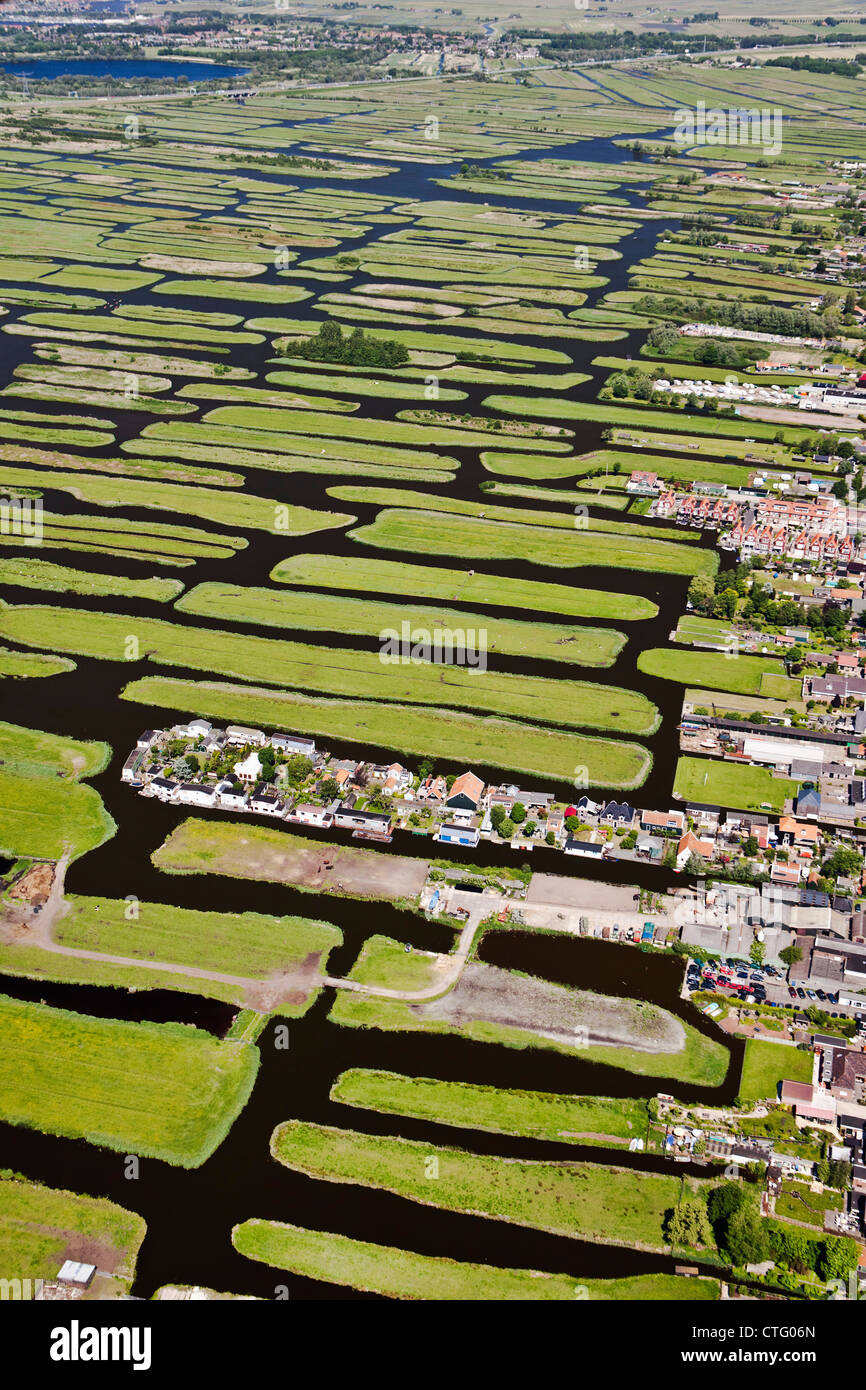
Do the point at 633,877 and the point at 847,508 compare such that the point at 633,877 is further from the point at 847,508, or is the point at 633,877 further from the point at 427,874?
the point at 847,508

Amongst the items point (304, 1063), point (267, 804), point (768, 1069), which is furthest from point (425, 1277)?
point (267, 804)

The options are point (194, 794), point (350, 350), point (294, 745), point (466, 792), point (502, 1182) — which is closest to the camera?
point (502, 1182)

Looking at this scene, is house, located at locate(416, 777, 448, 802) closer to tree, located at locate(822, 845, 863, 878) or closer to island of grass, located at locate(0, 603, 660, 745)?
island of grass, located at locate(0, 603, 660, 745)

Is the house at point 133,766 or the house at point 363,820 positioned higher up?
the house at point 133,766

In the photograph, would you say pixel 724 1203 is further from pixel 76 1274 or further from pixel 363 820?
pixel 363 820

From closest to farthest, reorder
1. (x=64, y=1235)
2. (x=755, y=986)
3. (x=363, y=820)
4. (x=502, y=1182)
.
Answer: (x=64, y=1235), (x=502, y=1182), (x=755, y=986), (x=363, y=820)

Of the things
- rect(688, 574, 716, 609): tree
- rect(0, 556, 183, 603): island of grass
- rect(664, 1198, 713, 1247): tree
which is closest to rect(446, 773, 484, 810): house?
rect(664, 1198, 713, 1247): tree

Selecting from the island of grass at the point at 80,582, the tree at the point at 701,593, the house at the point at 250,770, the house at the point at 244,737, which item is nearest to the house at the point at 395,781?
the house at the point at 250,770

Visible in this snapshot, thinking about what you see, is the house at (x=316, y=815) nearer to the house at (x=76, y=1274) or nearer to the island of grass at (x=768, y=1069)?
the island of grass at (x=768, y=1069)
